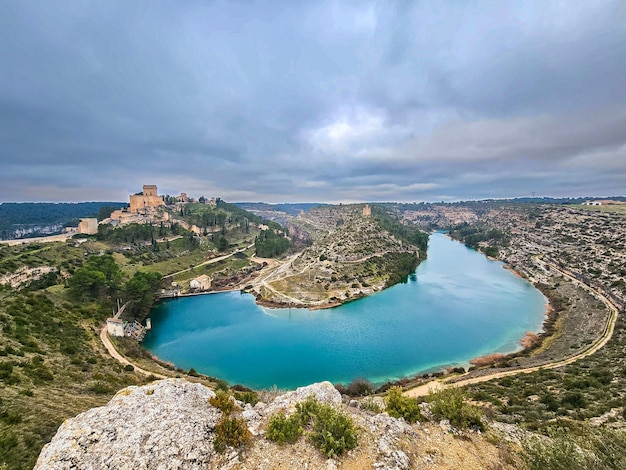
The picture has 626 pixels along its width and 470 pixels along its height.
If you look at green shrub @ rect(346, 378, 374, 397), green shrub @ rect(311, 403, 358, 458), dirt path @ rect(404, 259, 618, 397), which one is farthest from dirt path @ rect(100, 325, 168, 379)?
dirt path @ rect(404, 259, 618, 397)

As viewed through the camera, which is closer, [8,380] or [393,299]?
[8,380]

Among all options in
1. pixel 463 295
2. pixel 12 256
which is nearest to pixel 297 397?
pixel 463 295

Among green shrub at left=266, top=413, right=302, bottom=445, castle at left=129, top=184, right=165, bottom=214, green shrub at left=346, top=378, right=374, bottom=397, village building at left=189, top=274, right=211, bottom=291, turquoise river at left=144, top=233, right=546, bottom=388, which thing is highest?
castle at left=129, top=184, right=165, bottom=214

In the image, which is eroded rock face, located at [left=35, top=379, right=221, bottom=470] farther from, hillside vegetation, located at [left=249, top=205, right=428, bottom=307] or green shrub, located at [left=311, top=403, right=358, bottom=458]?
hillside vegetation, located at [left=249, top=205, right=428, bottom=307]

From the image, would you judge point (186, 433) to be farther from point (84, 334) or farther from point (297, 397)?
point (84, 334)

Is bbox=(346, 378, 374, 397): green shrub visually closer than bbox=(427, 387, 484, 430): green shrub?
No

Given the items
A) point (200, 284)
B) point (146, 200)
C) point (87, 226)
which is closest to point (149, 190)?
point (146, 200)
